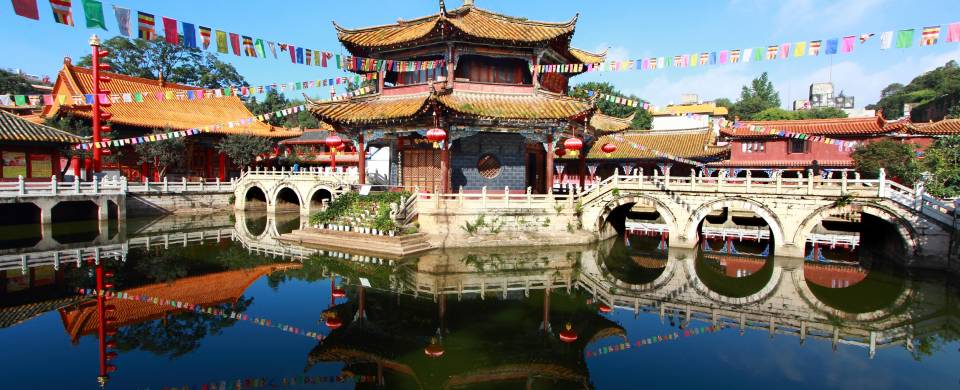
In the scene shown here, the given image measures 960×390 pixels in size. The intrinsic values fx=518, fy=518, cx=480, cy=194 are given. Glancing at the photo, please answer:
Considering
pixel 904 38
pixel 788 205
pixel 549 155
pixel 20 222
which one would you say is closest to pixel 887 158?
pixel 788 205

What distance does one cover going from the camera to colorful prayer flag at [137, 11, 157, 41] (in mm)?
11820

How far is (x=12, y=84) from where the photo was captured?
52844mm

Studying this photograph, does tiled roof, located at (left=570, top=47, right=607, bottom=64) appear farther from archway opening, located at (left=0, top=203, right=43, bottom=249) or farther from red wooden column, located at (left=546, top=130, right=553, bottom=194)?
archway opening, located at (left=0, top=203, right=43, bottom=249)

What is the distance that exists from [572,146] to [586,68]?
16.1 ft

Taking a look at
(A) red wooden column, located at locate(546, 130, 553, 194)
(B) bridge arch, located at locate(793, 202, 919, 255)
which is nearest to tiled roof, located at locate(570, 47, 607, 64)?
(A) red wooden column, located at locate(546, 130, 553, 194)

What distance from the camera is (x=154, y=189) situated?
104ft

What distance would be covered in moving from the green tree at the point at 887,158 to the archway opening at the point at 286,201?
34381 mm

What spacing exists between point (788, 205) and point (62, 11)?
22098 millimetres

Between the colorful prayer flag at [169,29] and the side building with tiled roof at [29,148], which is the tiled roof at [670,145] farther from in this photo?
the side building with tiled roof at [29,148]

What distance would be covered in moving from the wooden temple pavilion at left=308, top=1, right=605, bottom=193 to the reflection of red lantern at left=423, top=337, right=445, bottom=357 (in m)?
11.2

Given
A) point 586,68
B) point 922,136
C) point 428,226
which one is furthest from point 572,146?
point 922,136

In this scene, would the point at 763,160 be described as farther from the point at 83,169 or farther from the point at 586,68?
the point at 83,169

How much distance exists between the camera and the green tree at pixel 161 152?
32.0 m

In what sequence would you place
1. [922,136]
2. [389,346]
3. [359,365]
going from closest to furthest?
[359,365] < [389,346] < [922,136]
